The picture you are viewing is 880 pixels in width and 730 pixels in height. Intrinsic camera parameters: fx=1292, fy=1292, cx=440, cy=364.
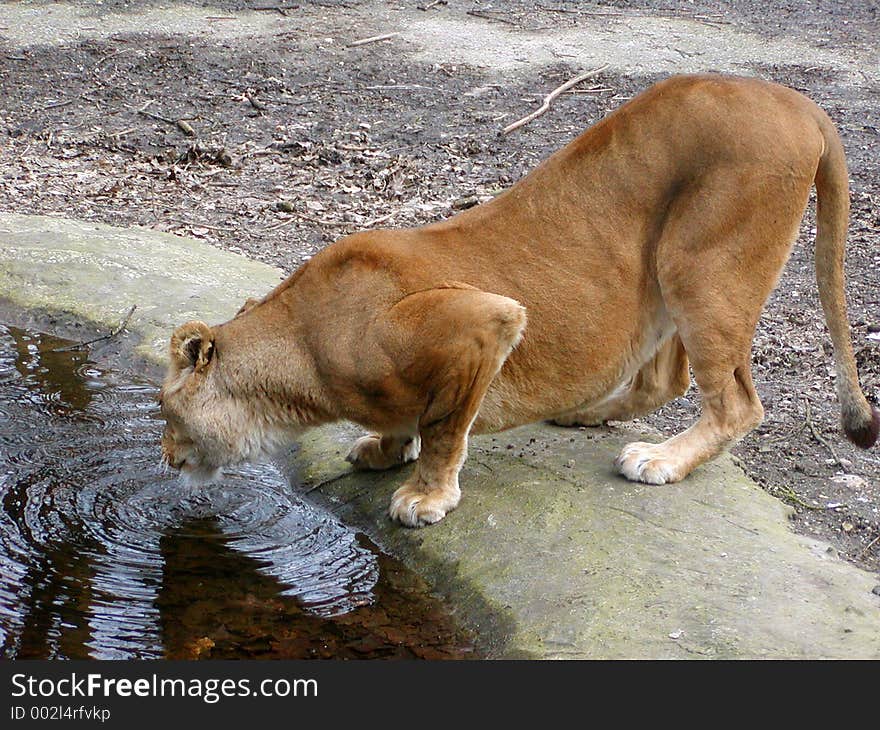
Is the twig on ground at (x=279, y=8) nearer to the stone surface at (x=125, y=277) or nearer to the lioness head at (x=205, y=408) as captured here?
the stone surface at (x=125, y=277)

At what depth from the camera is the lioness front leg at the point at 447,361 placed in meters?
5.06

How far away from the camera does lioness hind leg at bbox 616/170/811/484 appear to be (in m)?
5.09

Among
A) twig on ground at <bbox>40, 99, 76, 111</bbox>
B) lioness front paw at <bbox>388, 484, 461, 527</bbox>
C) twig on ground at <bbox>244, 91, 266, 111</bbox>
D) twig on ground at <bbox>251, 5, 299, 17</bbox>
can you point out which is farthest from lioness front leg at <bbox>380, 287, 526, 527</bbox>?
twig on ground at <bbox>251, 5, 299, 17</bbox>

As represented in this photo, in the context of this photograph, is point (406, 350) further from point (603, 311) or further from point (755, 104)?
point (755, 104)

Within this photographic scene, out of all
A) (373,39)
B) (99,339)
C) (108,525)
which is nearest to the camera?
(108,525)

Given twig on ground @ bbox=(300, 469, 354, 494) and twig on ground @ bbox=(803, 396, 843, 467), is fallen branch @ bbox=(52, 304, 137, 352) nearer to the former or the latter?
twig on ground @ bbox=(300, 469, 354, 494)

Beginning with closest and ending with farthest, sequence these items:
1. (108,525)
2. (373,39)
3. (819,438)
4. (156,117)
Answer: (108,525) → (819,438) → (156,117) → (373,39)

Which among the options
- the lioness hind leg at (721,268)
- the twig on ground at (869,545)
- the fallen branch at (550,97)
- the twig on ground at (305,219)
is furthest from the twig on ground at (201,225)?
the twig on ground at (869,545)

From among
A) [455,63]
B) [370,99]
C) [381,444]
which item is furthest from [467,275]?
[455,63]

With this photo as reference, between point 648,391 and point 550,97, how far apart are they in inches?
258

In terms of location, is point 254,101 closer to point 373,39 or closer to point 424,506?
point 373,39

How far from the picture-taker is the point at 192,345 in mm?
5277

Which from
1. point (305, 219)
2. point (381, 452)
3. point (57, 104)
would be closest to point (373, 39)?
point (57, 104)

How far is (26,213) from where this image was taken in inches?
373
